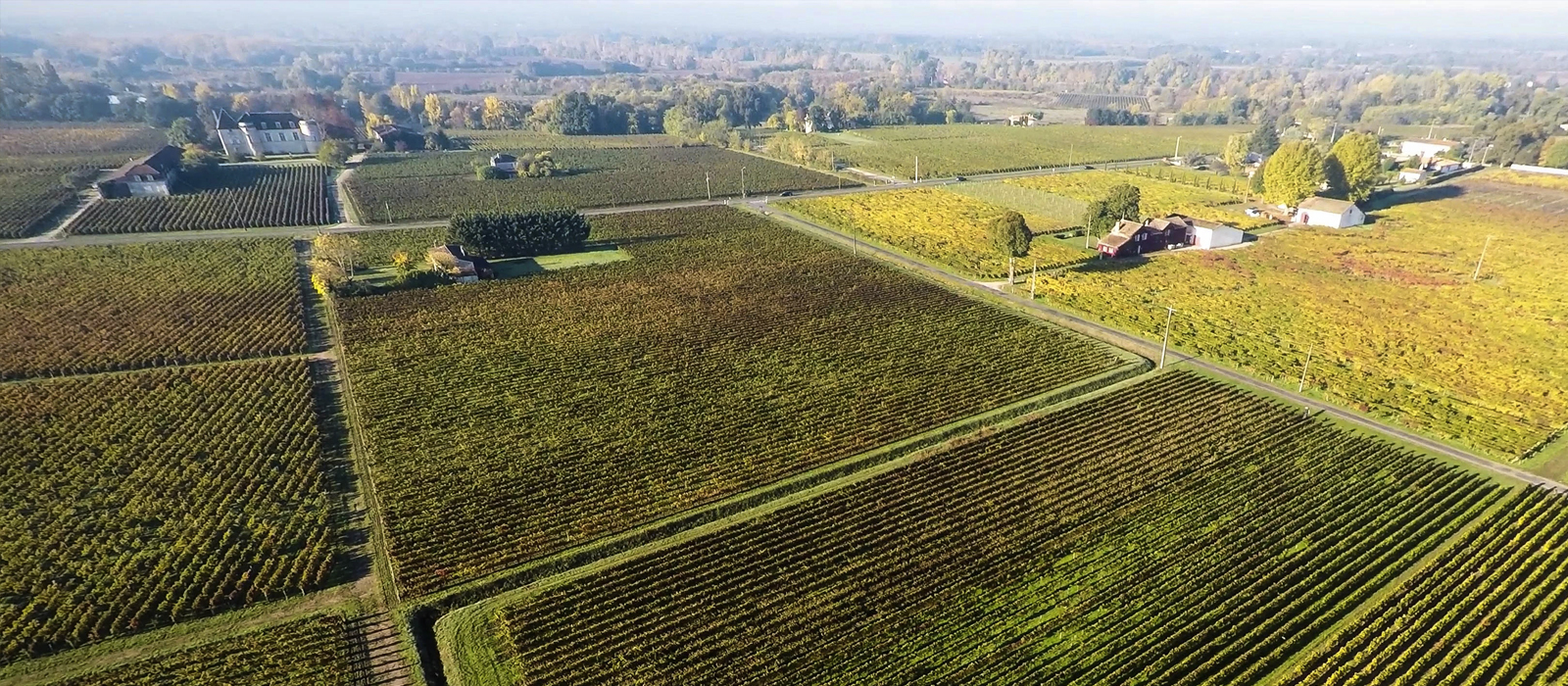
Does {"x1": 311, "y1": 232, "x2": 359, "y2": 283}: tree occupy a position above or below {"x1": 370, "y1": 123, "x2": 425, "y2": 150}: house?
below

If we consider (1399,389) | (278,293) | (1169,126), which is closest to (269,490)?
(278,293)

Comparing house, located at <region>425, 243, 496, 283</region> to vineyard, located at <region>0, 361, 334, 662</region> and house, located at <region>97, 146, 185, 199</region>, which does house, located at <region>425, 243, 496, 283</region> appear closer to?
vineyard, located at <region>0, 361, 334, 662</region>

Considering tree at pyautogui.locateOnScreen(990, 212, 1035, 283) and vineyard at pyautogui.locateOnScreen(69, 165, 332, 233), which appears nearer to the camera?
tree at pyautogui.locateOnScreen(990, 212, 1035, 283)

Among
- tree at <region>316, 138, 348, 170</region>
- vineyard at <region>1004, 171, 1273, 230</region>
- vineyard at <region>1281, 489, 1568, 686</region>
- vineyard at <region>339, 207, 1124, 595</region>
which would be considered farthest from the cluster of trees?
vineyard at <region>1281, 489, 1568, 686</region>

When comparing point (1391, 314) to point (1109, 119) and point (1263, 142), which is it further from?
point (1109, 119)

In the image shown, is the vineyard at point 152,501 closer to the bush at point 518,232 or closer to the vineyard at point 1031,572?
the vineyard at point 1031,572

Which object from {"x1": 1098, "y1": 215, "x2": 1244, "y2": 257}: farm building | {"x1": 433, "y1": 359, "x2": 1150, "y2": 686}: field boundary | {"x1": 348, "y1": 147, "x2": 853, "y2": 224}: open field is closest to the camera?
{"x1": 433, "y1": 359, "x2": 1150, "y2": 686}: field boundary
